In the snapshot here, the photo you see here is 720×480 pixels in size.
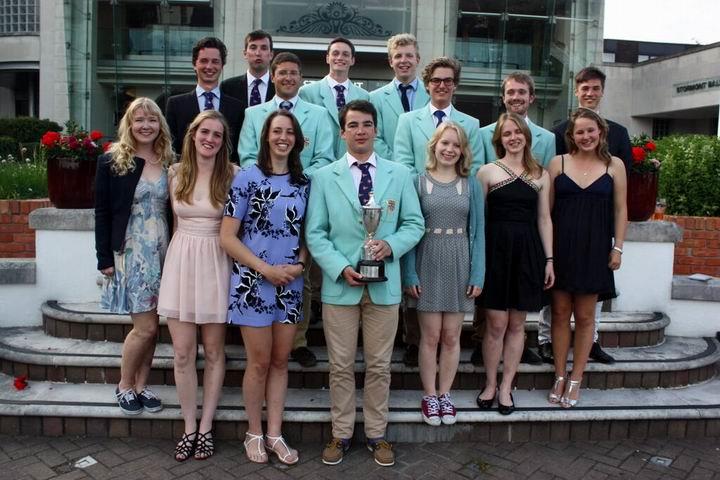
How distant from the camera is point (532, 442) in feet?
13.9

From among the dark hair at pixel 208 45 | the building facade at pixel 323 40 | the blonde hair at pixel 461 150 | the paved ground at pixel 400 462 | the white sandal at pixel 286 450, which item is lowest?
the paved ground at pixel 400 462

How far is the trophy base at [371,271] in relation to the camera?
3568 mm

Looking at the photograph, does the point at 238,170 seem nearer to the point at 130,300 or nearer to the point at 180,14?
the point at 130,300

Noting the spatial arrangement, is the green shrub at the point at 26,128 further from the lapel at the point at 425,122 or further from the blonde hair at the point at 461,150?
the blonde hair at the point at 461,150

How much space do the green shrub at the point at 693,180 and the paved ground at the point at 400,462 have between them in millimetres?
3948

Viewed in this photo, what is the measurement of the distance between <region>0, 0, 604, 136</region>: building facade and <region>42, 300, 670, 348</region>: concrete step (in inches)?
489

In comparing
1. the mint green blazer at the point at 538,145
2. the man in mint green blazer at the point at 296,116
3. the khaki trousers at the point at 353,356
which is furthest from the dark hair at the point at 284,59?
the khaki trousers at the point at 353,356

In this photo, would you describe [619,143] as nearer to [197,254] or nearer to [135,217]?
[197,254]

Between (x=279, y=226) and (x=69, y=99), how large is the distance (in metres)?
16.3

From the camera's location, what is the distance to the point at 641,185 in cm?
563

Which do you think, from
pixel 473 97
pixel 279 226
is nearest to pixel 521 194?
pixel 279 226

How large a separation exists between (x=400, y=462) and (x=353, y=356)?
77 cm

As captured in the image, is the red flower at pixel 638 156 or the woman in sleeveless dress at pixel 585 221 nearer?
the woman in sleeveless dress at pixel 585 221

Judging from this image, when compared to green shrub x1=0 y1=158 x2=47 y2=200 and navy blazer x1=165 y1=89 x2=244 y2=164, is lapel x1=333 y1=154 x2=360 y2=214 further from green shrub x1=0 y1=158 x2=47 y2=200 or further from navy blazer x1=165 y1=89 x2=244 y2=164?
green shrub x1=0 y1=158 x2=47 y2=200
